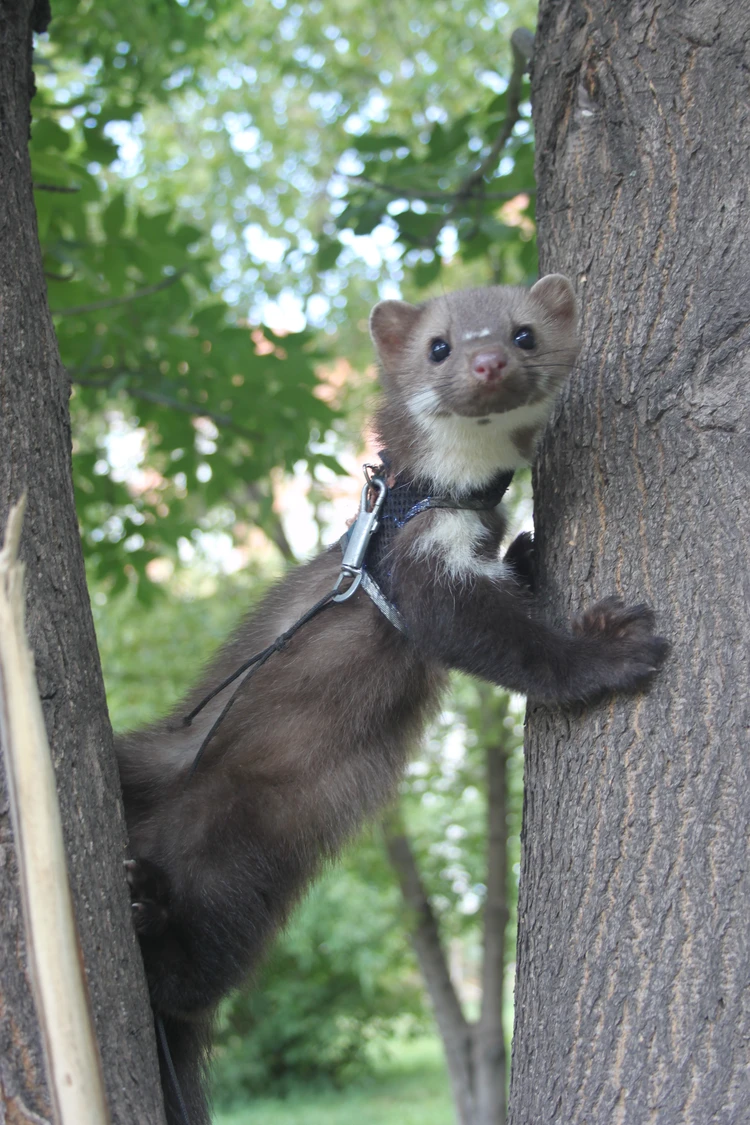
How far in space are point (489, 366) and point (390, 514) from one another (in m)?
0.67

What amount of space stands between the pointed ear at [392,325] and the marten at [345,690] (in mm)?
176

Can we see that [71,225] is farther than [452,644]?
Yes

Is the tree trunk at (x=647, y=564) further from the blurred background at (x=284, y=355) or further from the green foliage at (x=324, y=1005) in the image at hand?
the green foliage at (x=324, y=1005)

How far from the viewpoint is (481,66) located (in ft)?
35.4

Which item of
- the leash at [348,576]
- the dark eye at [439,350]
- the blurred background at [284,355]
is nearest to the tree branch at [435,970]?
the blurred background at [284,355]

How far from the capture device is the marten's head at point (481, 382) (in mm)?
3535

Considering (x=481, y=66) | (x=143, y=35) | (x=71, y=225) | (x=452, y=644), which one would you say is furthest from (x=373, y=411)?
(x=481, y=66)

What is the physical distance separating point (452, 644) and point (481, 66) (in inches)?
370

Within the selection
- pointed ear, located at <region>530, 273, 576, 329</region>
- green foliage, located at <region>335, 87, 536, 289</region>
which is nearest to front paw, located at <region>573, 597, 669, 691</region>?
pointed ear, located at <region>530, 273, 576, 329</region>

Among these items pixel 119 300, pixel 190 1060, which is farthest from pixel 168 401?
pixel 190 1060

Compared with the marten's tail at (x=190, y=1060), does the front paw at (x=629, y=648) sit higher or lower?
higher

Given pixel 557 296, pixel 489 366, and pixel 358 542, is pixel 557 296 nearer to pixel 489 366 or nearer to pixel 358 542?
pixel 489 366

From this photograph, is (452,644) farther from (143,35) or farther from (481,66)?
(481,66)

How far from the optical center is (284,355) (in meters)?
6.50
